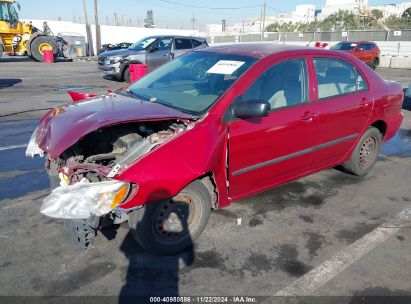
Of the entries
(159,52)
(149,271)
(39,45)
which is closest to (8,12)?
(39,45)

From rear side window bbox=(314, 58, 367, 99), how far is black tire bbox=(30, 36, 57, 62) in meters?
23.5

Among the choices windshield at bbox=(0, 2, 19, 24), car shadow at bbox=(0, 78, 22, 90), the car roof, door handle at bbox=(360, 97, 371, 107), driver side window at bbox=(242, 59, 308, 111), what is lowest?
car shadow at bbox=(0, 78, 22, 90)

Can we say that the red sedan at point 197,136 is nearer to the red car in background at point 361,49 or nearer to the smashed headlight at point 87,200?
the smashed headlight at point 87,200

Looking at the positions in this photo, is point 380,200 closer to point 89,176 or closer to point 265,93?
point 265,93

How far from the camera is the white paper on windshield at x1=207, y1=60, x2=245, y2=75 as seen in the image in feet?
11.5

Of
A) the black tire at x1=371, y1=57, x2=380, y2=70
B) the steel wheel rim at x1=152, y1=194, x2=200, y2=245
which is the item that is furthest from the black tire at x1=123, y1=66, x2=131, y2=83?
the black tire at x1=371, y1=57, x2=380, y2=70

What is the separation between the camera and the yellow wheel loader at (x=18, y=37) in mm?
22109

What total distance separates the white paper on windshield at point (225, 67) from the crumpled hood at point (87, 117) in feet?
2.40

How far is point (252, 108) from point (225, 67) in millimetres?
752

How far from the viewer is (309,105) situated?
3.78 m

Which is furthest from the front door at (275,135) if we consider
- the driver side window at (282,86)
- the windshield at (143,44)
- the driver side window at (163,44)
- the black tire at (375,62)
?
the black tire at (375,62)

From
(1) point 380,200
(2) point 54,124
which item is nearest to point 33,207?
(2) point 54,124

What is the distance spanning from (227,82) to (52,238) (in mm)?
2177

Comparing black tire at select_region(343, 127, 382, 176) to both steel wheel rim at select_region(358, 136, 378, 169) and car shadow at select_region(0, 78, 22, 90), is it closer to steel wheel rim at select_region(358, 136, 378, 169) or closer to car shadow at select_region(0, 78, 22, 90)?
steel wheel rim at select_region(358, 136, 378, 169)
